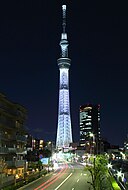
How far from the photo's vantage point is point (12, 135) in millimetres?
61375

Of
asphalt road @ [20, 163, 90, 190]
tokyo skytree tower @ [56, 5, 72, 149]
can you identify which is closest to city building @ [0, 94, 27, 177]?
asphalt road @ [20, 163, 90, 190]

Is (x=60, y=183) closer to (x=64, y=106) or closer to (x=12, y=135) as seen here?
(x=12, y=135)

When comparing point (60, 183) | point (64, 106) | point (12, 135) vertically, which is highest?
point (64, 106)

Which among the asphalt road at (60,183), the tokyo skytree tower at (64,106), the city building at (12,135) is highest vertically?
the tokyo skytree tower at (64,106)

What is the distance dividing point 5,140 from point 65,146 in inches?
4366

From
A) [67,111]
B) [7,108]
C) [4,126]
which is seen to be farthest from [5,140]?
[67,111]

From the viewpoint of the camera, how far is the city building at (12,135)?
5559cm

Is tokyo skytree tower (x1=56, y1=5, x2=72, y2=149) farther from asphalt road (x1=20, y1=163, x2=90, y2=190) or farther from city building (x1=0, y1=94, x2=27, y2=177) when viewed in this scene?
asphalt road (x1=20, y1=163, x2=90, y2=190)

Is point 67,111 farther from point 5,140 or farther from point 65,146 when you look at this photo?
point 5,140

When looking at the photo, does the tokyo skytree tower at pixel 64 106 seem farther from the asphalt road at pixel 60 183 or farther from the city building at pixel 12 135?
the asphalt road at pixel 60 183

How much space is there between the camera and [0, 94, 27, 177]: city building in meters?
55.6

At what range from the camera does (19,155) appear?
6544cm

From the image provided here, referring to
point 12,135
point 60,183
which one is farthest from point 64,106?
point 60,183

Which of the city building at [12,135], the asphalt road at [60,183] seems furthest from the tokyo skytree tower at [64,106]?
the asphalt road at [60,183]
